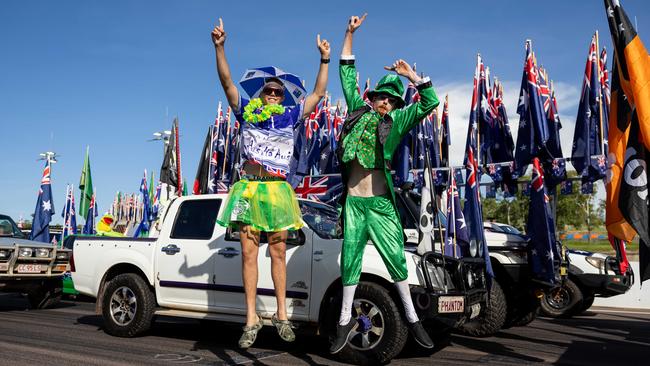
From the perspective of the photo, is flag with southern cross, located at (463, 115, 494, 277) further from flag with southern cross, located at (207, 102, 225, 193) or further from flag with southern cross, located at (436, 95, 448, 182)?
flag with southern cross, located at (207, 102, 225, 193)

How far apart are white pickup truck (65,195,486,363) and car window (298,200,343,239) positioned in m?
0.02

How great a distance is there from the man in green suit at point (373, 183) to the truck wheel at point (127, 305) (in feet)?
9.16

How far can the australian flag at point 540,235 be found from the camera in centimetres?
763

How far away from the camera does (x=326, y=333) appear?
5160 millimetres

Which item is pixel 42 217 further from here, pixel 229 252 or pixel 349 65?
pixel 349 65

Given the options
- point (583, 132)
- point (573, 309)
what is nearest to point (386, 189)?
point (573, 309)

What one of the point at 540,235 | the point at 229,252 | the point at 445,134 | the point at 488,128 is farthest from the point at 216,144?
the point at 229,252

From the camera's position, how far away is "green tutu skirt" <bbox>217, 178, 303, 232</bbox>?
14.4 feet

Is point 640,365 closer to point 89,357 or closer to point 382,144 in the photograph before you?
point 382,144

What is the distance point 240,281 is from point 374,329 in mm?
1588

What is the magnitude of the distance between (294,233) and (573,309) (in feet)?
21.4

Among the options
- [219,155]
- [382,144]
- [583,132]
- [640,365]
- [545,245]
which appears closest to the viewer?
[382,144]

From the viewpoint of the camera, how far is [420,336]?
428 centimetres

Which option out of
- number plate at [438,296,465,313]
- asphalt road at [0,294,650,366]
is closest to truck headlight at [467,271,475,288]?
number plate at [438,296,465,313]
